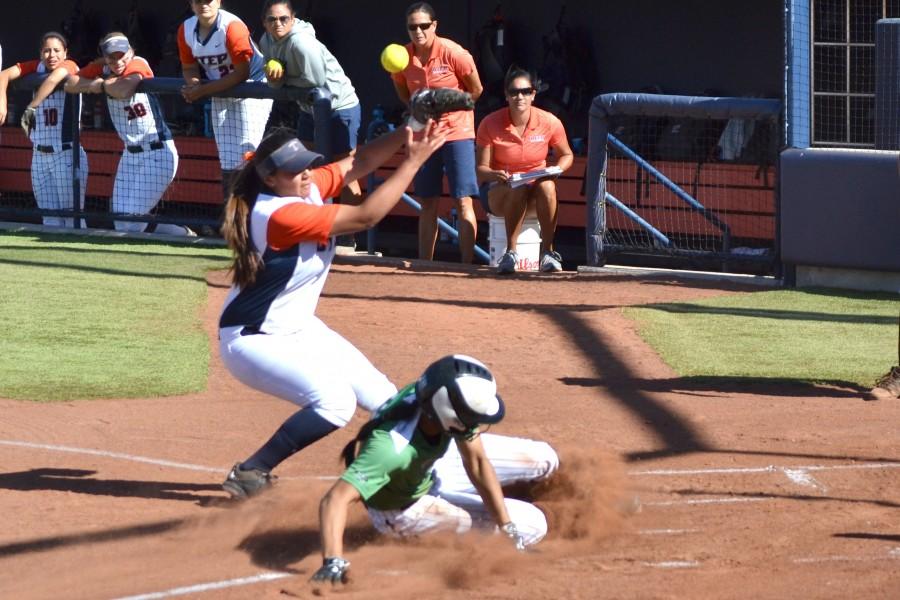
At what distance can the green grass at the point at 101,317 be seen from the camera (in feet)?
25.1

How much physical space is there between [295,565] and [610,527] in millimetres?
1218

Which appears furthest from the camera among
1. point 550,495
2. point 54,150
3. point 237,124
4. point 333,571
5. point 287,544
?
point 54,150

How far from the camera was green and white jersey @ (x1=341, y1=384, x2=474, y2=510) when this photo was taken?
4566mm

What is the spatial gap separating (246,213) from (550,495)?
65.4 inches

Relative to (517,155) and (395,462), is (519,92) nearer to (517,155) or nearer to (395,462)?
(517,155)

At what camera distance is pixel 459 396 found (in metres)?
4.45

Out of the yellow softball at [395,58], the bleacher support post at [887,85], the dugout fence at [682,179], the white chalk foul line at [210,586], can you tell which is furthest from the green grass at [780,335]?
the white chalk foul line at [210,586]

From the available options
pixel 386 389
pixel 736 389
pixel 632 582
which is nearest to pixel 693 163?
pixel 736 389

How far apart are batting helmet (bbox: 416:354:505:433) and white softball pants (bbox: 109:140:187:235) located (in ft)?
27.8

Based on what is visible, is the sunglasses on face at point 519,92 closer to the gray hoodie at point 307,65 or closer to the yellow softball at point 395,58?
the yellow softball at point 395,58

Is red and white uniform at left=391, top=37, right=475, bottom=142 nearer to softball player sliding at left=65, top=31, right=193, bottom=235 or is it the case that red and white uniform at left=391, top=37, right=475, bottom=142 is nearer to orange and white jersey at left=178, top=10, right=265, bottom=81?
orange and white jersey at left=178, top=10, right=265, bottom=81

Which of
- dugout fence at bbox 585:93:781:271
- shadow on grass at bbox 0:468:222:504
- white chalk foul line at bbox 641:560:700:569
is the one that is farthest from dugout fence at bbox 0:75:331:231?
white chalk foul line at bbox 641:560:700:569

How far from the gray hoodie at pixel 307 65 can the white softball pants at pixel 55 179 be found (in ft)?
8.83

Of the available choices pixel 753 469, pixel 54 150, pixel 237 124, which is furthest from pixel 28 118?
pixel 753 469
